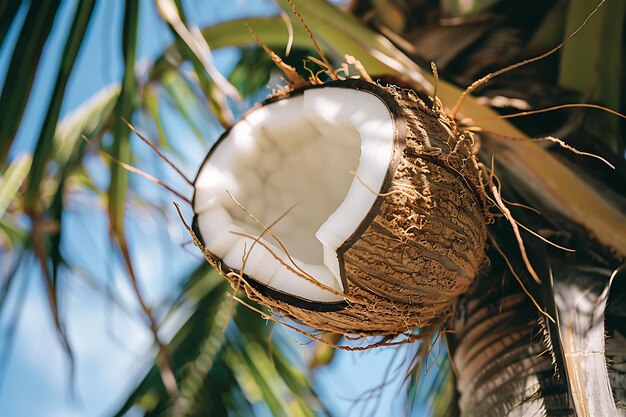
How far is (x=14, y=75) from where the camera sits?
847mm

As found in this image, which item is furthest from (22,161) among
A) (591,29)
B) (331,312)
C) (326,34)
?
(591,29)

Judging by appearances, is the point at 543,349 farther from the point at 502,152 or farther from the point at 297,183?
the point at 297,183

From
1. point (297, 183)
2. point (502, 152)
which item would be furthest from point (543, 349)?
point (297, 183)

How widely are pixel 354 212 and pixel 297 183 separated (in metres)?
0.21

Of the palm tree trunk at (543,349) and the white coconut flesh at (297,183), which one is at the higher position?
the white coconut flesh at (297,183)

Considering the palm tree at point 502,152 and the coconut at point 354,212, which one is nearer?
the coconut at point 354,212

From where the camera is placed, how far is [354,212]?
64 cm

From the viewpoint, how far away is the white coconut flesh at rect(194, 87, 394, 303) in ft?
2.14

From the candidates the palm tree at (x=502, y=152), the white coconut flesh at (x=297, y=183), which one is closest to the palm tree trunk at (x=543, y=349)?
the palm tree at (x=502, y=152)

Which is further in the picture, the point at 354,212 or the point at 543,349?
the point at 543,349

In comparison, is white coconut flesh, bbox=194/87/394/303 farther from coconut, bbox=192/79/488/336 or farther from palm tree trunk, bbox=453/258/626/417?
palm tree trunk, bbox=453/258/626/417

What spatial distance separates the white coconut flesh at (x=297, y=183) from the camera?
651 mm

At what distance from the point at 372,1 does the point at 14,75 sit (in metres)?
0.53

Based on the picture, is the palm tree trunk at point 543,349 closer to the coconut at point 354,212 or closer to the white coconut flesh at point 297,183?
the coconut at point 354,212
